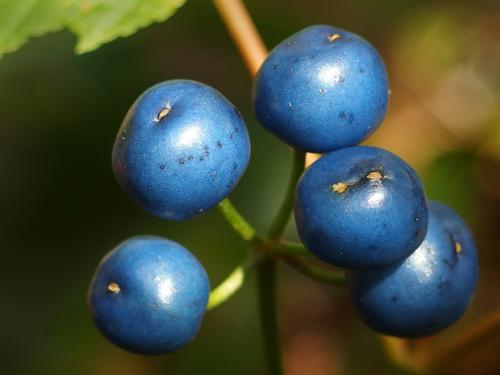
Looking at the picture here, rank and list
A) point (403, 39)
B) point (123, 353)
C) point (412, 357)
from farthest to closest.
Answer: point (403, 39)
point (123, 353)
point (412, 357)

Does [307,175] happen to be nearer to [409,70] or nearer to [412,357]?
[412,357]

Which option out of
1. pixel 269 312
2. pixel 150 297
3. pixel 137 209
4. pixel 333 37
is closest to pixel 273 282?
pixel 269 312

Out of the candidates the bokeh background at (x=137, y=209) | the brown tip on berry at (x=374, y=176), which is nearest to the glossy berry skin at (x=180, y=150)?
the brown tip on berry at (x=374, y=176)

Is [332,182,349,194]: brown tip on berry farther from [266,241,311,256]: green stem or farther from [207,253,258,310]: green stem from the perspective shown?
[207,253,258,310]: green stem

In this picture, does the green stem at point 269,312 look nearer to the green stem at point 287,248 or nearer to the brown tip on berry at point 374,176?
the green stem at point 287,248

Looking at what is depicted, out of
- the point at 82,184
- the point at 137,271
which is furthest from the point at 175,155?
the point at 82,184

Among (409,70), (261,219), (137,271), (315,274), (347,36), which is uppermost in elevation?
(347,36)

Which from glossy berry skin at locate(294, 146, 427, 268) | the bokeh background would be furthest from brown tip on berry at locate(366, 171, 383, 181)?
the bokeh background
